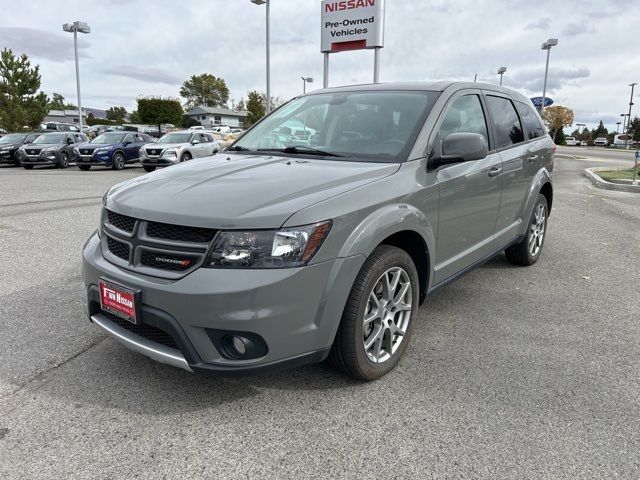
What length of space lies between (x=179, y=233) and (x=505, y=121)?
336 cm

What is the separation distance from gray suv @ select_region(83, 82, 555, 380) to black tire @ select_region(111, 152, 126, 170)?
1760cm

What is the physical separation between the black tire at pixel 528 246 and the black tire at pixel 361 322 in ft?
8.75

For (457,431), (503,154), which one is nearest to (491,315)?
(503,154)

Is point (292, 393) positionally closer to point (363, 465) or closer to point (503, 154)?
point (363, 465)

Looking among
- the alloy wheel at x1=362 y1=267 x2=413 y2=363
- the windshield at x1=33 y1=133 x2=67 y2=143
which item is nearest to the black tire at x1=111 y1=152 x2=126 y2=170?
the windshield at x1=33 y1=133 x2=67 y2=143

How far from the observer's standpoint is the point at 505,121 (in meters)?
4.61

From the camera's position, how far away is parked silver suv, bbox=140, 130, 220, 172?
1764cm

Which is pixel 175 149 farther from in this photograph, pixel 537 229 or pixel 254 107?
pixel 254 107

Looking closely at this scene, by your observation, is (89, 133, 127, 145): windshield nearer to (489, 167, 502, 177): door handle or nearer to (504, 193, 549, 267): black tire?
(504, 193, 549, 267): black tire

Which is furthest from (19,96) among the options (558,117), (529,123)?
(558,117)

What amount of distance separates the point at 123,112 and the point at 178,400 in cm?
11922

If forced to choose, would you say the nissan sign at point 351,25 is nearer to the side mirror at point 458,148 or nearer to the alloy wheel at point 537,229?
the alloy wheel at point 537,229

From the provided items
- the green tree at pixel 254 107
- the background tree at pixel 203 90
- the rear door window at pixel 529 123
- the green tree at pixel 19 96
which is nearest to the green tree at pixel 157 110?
the green tree at pixel 254 107

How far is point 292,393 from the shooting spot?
2.87 meters
